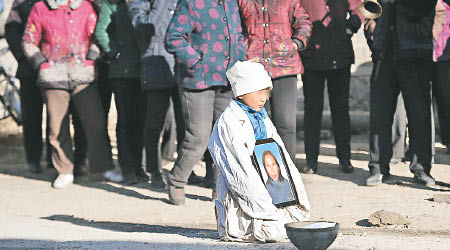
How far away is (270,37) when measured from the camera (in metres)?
7.82

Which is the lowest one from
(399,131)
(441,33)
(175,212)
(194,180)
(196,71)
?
(194,180)

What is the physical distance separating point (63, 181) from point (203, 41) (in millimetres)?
2358

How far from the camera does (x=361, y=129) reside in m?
11.5

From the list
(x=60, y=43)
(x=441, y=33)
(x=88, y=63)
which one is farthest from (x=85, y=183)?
(x=441, y=33)

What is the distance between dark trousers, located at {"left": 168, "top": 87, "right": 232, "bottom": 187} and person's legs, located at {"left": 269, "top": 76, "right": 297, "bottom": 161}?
2.09 ft

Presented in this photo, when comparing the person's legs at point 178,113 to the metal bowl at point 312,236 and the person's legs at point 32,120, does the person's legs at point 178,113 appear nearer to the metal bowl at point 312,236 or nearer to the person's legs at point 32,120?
the person's legs at point 32,120

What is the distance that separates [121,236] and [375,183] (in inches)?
116

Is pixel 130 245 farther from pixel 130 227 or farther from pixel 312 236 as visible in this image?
pixel 130 227

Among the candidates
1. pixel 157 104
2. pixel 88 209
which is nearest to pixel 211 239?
pixel 88 209

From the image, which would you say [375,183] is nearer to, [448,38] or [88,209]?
[448,38]

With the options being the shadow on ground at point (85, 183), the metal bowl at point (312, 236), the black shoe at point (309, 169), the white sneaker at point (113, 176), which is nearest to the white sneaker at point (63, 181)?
the shadow on ground at point (85, 183)

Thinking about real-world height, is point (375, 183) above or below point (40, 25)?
below

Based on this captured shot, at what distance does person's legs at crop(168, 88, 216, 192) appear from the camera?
729cm

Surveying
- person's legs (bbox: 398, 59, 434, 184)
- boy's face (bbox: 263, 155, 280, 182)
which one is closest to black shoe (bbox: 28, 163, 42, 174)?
person's legs (bbox: 398, 59, 434, 184)
